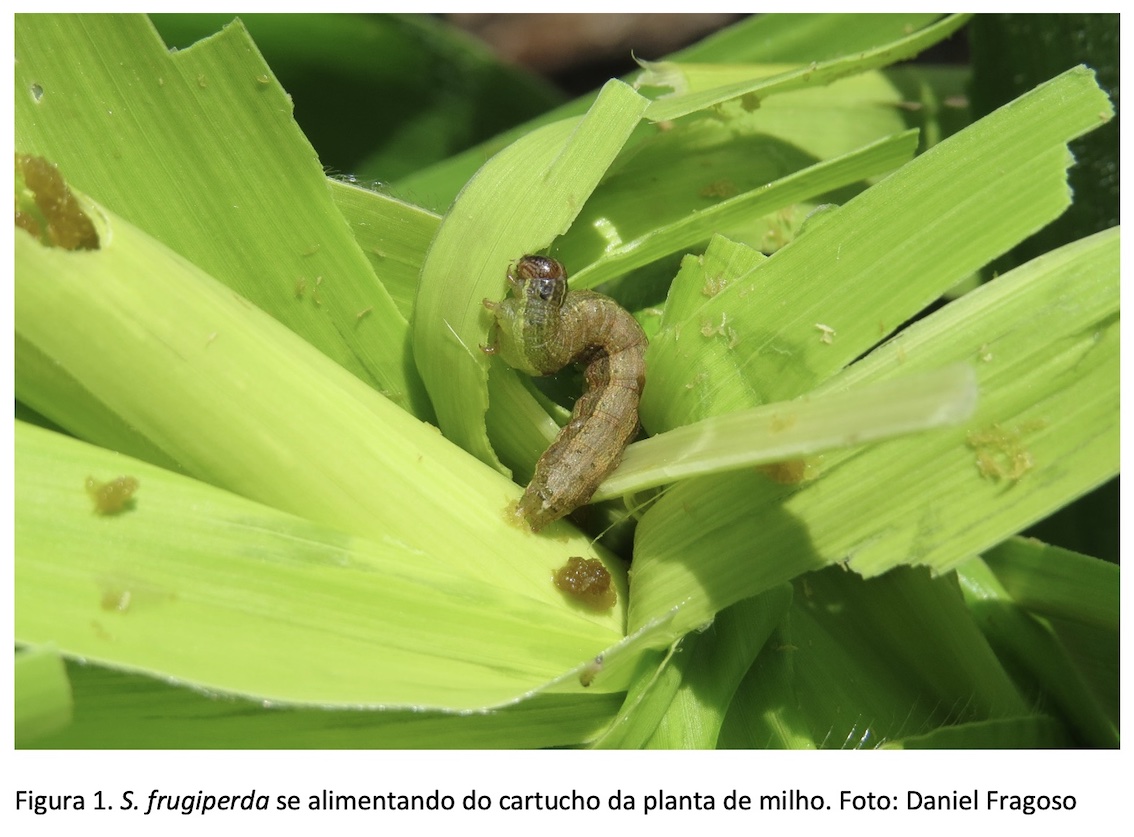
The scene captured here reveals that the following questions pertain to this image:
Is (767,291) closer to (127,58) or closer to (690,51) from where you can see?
(127,58)

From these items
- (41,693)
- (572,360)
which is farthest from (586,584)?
(41,693)

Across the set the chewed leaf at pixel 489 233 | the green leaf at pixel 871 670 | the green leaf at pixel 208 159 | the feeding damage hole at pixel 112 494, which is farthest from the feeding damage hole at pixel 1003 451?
the feeding damage hole at pixel 112 494

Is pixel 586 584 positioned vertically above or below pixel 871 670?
above

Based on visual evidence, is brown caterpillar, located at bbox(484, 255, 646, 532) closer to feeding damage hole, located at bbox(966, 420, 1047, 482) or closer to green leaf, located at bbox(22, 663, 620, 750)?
green leaf, located at bbox(22, 663, 620, 750)

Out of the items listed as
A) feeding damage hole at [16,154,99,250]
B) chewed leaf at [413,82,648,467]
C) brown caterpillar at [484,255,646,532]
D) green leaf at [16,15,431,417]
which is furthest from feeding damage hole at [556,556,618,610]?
feeding damage hole at [16,154,99,250]

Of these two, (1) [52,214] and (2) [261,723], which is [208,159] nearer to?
(1) [52,214]

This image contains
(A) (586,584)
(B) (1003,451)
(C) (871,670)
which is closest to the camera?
(B) (1003,451)

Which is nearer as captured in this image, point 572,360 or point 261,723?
point 261,723
